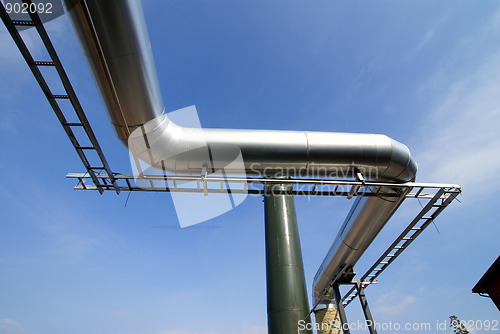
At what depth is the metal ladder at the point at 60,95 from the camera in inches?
142

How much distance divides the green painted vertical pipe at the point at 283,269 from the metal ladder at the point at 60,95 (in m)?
4.68

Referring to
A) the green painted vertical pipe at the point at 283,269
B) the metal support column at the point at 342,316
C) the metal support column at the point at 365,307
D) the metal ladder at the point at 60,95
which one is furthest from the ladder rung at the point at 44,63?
the metal support column at the point at 342,316

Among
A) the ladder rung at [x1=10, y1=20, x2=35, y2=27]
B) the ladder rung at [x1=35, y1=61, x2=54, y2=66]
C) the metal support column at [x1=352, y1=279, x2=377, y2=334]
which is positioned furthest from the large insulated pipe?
the metal support column at [x1=352, y1=279, x2=377, y2=334]

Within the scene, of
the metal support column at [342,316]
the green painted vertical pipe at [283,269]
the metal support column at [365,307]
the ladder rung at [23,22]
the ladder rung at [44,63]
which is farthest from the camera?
the metal support column at [342,316]

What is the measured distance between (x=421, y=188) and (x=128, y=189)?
742 centimetres

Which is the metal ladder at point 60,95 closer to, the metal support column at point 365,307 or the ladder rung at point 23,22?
the ladder rung at point 23,22

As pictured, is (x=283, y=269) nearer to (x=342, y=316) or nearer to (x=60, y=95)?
(x=342, y=316)

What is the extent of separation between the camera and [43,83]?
14.4ft

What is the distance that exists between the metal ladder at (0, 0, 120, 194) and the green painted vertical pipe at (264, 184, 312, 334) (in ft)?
15.3

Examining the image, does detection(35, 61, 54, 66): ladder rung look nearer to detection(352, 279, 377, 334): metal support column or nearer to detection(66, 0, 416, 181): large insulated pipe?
detection(66, 0, 416, 181): large insulated pipe

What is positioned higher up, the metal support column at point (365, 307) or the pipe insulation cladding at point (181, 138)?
the pipe insulation cladding at point (181, 138)

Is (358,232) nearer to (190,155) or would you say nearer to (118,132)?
(190,155)

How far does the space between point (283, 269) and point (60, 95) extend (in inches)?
324

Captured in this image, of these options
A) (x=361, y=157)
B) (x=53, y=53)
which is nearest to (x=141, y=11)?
(x=53, y=53)
